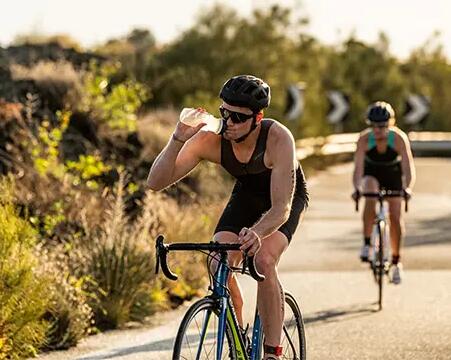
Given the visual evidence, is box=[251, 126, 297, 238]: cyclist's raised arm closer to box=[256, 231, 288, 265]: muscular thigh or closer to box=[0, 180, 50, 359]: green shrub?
box=[256, 231, 288, 265]: muscular thigh

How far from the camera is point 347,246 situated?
19.2 meters

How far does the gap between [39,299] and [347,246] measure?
937 cm

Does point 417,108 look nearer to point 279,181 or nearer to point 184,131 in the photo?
point 279,181

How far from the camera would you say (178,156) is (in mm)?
7984

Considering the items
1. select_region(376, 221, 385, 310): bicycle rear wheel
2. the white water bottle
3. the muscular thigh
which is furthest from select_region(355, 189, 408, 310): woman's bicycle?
the white water bottle

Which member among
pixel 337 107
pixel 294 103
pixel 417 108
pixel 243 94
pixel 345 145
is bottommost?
pixel 243 94

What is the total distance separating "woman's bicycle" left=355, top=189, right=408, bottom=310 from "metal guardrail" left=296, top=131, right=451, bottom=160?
16.9 meters

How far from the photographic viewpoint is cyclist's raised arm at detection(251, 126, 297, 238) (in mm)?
7684

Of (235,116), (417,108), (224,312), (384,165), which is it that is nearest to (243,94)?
(235,116)

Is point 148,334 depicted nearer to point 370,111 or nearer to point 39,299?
point 39,299

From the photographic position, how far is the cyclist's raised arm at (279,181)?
303 inches

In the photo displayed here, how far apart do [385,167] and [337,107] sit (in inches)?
1177

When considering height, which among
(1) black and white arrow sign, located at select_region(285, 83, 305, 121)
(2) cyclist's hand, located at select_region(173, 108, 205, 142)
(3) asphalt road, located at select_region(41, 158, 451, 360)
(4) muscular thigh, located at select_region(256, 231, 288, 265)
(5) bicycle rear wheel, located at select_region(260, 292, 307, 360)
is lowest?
(3) asphalt road, located at select_region(41, 158, 451, 360)

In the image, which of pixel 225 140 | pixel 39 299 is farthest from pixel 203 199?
pixel 225 140
